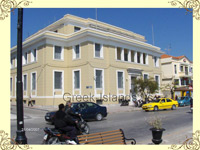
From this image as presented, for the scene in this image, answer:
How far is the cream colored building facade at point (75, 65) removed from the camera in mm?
27172

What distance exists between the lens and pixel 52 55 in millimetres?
27984

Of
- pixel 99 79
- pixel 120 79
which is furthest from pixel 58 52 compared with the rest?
pixel 120 79

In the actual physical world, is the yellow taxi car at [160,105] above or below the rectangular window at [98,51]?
below

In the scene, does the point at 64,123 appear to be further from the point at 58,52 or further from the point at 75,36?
the point at 58,52

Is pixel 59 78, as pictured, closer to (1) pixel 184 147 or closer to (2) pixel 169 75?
(1) pixel 184 147

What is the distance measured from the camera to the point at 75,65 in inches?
1121

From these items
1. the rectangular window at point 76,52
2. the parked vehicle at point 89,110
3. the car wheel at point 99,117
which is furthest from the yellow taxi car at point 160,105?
the rectangular window at point 76,52

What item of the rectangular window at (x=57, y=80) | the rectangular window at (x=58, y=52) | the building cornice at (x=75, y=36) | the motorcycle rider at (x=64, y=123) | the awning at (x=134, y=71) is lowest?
the motorcycle rider at (x=64, y=123)

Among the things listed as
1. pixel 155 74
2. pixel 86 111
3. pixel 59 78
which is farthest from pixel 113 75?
pixel 86 111

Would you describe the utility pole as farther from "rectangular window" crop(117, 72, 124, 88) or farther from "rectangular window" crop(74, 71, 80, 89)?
"rectangular window" crop(117, 72, 124, 88)

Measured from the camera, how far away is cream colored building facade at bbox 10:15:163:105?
27172 millimetres

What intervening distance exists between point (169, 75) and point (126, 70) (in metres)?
19.7

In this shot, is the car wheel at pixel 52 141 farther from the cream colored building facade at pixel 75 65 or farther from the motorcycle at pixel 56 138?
the cream colored building facade at pixel 75 65

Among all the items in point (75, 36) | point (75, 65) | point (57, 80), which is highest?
point (75, 36)
